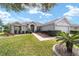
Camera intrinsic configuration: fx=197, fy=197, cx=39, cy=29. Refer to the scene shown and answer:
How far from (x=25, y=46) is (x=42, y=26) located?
0.81 ft

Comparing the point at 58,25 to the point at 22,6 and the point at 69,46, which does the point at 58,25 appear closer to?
the point at 69,46

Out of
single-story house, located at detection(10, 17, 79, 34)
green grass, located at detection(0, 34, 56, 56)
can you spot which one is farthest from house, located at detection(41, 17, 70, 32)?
green grass, located at detection(0, 34, 56, 56)

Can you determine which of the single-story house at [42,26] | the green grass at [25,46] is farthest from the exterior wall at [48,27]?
the green grass at [25,46]

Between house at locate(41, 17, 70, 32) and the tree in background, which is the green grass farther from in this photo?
the tree in background

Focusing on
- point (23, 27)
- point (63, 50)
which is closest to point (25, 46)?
point (23, 27)

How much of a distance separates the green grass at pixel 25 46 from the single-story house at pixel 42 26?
0.06m

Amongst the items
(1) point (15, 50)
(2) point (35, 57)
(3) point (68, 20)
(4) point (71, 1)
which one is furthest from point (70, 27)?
(1) point (15, 50)

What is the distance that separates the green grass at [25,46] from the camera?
1822 mm

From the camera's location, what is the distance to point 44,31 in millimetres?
1872

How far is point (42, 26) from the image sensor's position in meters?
1.86

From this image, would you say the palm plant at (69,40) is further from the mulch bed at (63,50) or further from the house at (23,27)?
the house at (23,27)

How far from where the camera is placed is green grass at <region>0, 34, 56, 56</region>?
1822mm

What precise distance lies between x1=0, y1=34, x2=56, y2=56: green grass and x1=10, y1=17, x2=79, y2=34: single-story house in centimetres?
6

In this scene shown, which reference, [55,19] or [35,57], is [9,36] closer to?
[35,57]
